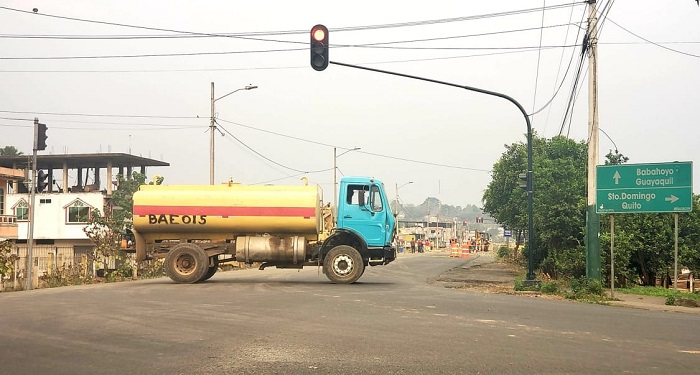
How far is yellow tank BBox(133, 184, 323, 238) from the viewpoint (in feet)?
63.5

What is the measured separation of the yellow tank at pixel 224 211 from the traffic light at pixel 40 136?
3.34 meters

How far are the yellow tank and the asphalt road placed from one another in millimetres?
4449

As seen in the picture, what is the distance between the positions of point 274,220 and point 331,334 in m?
10.2

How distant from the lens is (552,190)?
22578 millimetres

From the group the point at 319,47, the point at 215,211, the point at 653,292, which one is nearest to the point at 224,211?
the point at 215,211

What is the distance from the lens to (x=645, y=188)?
52.6ft

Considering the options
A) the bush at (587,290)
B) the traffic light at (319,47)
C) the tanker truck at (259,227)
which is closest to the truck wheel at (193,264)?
the tanker truck at (259,227)

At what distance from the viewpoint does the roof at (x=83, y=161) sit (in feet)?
187

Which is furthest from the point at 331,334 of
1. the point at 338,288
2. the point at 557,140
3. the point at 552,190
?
the point at 557,140

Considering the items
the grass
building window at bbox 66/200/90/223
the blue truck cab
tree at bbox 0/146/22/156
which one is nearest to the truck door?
the blue truck cab

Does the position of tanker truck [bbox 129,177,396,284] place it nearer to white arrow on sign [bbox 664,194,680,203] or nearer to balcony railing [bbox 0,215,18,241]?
white arrow on sign [bbox 664,194,680,203]

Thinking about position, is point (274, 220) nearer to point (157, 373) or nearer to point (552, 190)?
point (552, 190)

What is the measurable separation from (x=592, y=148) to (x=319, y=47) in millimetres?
8028

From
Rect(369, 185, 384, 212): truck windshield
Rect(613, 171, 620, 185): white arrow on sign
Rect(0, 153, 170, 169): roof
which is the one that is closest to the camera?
Rect(613, 171, 620, 185): white arrow on sign
